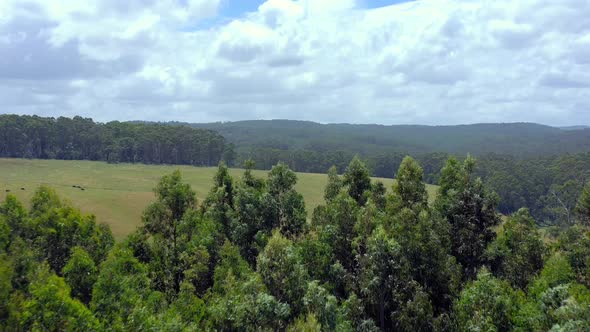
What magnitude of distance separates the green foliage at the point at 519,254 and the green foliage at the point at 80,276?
34.0 m

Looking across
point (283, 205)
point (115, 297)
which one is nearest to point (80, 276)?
point (115, 297)

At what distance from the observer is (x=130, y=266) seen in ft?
123

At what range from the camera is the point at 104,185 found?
5059 inches

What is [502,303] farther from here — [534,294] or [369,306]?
[369,306]

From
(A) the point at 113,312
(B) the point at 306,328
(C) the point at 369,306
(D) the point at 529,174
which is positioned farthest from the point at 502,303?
(D) the point at 529,174

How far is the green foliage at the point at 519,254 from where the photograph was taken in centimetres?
3969

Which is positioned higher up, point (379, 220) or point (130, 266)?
point (379, 220)

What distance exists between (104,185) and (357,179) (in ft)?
328

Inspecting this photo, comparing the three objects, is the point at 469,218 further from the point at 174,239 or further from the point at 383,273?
the point at 174,239

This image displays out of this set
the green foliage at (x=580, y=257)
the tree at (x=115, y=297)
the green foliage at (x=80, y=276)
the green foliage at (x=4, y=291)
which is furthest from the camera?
the green foliage at (x=580, y=257)

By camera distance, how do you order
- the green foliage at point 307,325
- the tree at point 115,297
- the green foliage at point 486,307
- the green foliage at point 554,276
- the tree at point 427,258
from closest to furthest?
the green foliage at point 307,325
the green foliage at point 486,307
the tree at point 115,297
the green foliage at point 554,276
the tree at point 427,258

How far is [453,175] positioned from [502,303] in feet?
53.5

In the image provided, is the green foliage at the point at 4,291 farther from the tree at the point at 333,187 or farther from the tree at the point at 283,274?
the tree at the point at 333,187

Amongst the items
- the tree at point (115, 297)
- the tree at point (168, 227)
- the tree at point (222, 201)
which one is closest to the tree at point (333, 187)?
the tree at point (222, 201)
